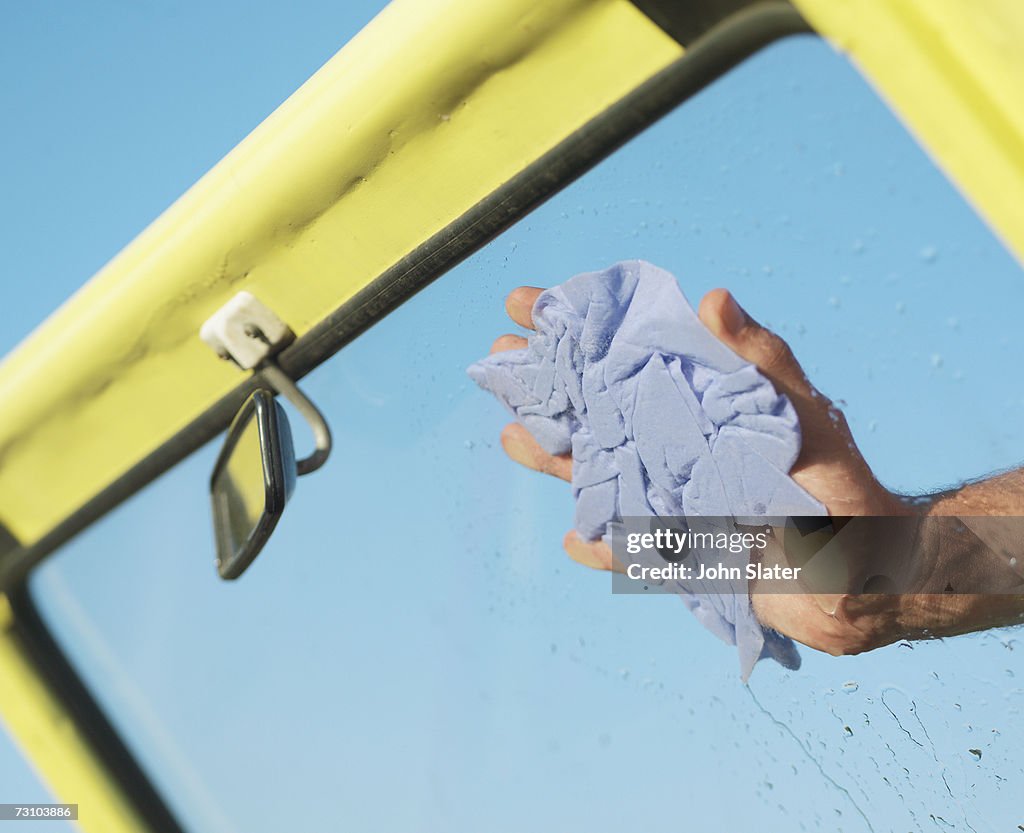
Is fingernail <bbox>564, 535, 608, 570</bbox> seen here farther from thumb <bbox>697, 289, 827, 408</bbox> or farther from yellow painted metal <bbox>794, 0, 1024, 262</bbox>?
yellow painted metal <bbox>794, 0, 1024, 262</bbox>

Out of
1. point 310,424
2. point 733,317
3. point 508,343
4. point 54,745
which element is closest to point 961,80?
point 733,317

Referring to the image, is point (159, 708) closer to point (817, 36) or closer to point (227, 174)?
point (227, 174)

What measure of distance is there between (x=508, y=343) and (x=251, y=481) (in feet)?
1.37

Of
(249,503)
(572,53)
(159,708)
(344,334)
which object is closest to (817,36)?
(572,53)

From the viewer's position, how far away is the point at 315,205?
1191mm

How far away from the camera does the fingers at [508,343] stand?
105cm

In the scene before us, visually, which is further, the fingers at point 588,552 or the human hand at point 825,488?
the fingers at point 588,552

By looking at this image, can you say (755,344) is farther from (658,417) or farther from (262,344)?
(262,344)

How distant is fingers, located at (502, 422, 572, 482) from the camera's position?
1.06 metres

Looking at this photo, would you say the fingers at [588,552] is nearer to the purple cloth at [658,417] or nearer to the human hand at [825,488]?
the purple cloth at [658,417]

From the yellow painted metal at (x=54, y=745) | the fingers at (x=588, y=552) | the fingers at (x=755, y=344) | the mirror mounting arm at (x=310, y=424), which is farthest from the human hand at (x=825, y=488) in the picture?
the yellow painted metal at (x=54, y=745)

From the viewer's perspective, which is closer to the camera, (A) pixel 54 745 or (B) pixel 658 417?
(B) pixel 658 417

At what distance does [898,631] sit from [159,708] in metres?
1.16

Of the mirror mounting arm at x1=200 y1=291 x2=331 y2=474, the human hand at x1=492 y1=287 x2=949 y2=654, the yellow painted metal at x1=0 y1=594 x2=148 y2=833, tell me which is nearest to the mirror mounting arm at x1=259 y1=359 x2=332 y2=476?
the mirror mounting arm at x1=200 y1=291 x2=331 y2=474
